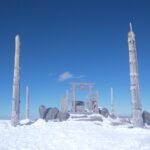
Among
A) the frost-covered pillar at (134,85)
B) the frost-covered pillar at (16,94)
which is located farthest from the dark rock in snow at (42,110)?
the frost-covered pillar at (134,85)

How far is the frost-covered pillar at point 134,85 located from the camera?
45.8ft

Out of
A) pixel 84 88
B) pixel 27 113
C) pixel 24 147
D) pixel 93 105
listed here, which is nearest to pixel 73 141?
pixel 24 147

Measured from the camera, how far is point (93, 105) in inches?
1019

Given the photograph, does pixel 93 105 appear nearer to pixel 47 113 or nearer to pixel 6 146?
pixel 47 113

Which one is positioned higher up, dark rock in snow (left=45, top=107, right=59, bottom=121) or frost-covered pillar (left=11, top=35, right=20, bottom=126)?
frost-covered pillar (left=11, top=35, right=20, bottom=126)

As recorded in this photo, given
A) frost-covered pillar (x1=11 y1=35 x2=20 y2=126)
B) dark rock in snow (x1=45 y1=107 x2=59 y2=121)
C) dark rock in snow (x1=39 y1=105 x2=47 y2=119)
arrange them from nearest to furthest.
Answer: frost-covered pillar (x1=11 y1=35 x2=20 y2=126), dark rock in snow (x1=45 y1=107 x2=59 y2=121), dark rock in snow (x1=39 y1=105 x2=47 y2=119)

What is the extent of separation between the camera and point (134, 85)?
46.7 feet

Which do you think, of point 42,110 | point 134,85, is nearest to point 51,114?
point 42,110

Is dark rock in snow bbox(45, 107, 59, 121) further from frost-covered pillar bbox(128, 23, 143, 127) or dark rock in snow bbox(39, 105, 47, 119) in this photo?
frost-covered pillar bbox(128, 23, 143, 127)

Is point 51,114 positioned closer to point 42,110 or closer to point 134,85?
point 42,110

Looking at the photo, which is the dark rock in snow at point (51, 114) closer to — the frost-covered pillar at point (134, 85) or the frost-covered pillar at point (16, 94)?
the frost-covered pillar at point (16, 94)

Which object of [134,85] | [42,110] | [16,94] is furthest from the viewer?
[42,110]

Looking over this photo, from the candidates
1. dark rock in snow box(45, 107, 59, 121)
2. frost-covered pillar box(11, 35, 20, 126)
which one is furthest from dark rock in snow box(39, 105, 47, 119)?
frost-covered pillar box(11, 35, 20, 126)

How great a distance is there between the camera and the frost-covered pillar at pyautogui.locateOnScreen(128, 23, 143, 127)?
13.9 m
